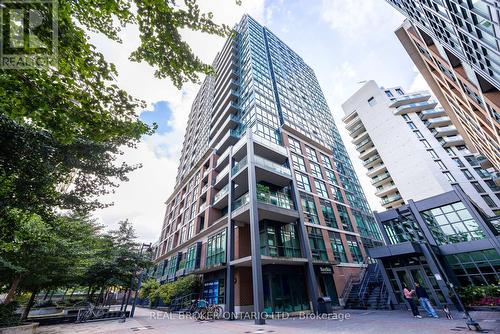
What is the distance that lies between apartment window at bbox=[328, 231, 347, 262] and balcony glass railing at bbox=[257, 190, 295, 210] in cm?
711

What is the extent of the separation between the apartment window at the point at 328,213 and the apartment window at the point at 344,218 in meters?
1.78

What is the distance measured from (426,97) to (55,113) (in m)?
57.7

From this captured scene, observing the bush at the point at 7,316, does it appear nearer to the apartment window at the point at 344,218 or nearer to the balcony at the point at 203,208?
Result: the balcony at the point at 203,208

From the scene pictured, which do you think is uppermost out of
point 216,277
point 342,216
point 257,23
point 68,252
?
point 257,23

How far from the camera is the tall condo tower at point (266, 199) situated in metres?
17.0

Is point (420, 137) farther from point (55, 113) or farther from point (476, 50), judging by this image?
point (55, 113)

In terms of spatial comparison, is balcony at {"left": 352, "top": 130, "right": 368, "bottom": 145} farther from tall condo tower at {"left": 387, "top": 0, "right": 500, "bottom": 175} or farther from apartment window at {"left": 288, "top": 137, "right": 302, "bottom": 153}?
tall condo tower at {"left": 387, "top": 0, "right": 500, "bottom": 175}

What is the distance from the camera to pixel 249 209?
1641 cm

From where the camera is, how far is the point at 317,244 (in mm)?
20594

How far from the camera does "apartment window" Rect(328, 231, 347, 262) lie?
21.8 m

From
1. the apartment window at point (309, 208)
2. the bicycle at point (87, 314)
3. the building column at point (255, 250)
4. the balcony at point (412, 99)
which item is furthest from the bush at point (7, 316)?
the balcony at point (412, 99)

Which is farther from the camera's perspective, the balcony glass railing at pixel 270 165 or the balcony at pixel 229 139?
the balcony at pixel 229 139

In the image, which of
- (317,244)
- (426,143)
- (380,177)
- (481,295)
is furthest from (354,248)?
(426,143)

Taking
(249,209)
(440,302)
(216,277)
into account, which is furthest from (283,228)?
(440,302)
